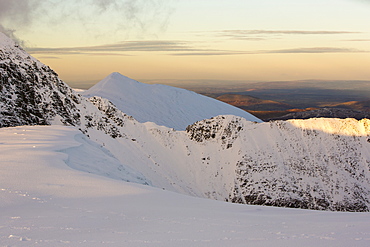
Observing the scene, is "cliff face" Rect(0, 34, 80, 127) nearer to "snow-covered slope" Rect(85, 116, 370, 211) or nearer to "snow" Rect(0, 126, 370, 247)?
"snow-covered slope" Rect(85, 116, 370, 211)

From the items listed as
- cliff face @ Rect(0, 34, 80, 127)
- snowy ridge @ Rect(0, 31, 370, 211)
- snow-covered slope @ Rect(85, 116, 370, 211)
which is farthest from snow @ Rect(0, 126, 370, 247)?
snow-covered slope @ Rect(85, 116, 370, 211)

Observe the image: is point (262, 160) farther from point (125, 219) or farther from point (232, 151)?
point (125, 219)

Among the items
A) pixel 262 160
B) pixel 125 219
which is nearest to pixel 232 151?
pixel 262 160

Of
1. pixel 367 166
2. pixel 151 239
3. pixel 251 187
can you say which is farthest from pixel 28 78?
pixel 367 166

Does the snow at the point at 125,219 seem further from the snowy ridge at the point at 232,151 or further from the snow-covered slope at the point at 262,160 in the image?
the snow-covered slope at the point at 262,160

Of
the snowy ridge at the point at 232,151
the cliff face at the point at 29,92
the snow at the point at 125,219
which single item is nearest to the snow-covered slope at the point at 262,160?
the snowy ridge at the point at 232,151

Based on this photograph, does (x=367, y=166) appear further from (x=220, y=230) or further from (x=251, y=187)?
(x=220, y=230)

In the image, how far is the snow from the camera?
9805 millimetres

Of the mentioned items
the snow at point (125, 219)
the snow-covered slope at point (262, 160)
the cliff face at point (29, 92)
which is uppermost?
the cliff face at point (29, 92)

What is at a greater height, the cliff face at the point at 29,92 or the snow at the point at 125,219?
the cliff face at the point at 29,92

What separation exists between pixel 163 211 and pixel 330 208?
97.8 meters

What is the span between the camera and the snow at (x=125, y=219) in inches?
386

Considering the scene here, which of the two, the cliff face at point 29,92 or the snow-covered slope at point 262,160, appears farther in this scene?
the snow-covered slope at point 262,160

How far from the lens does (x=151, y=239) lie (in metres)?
9.85
